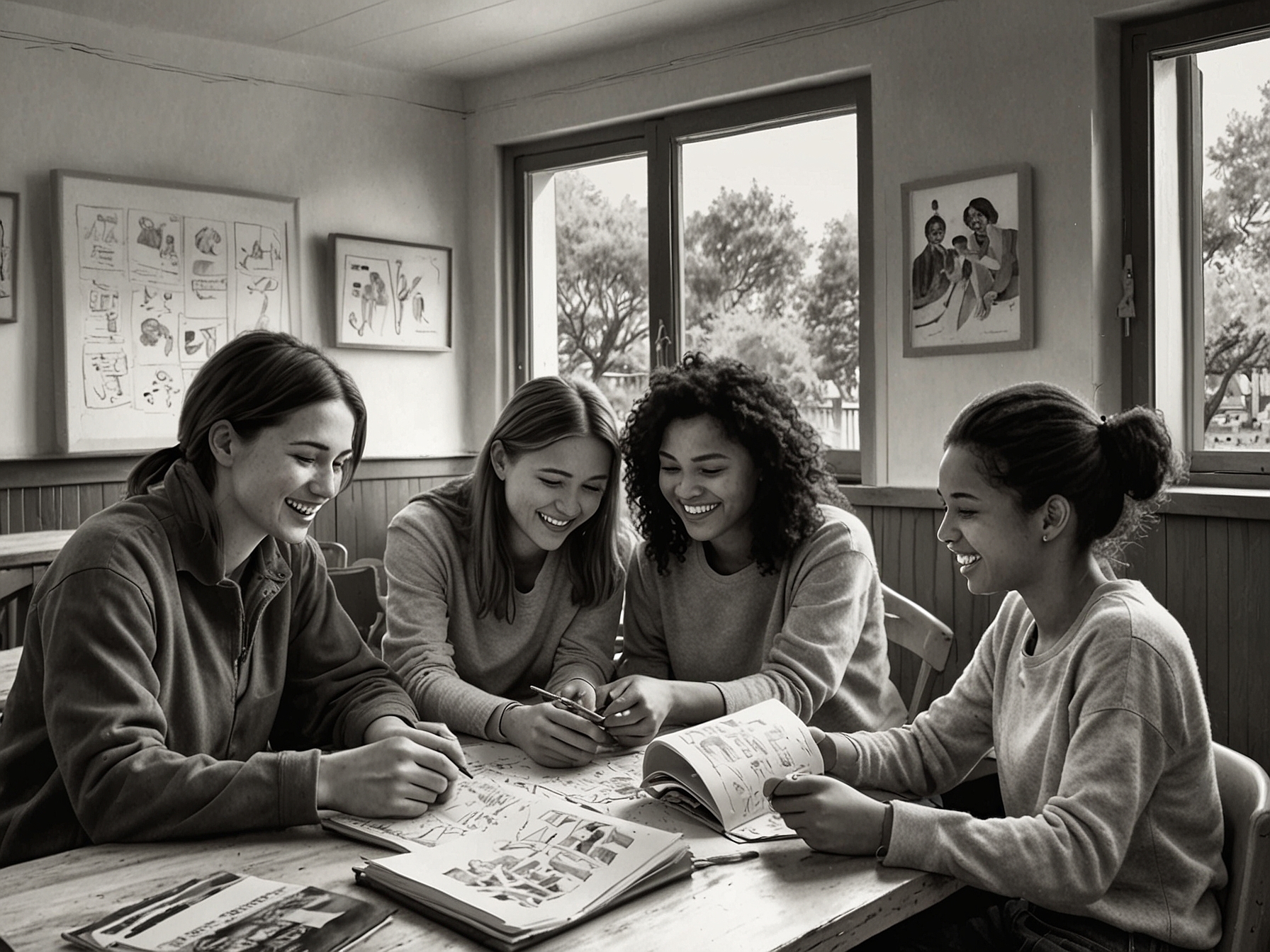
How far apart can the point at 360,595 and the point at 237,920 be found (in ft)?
6.49

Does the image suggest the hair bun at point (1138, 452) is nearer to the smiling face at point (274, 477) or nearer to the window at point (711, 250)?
the smiling face at point (274, 477)

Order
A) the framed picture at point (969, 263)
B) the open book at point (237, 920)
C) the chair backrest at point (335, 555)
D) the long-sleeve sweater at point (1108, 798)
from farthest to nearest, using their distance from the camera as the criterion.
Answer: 1. the chair backrest at point (335, 555)
2. the framed picture at point (969, 263)
3. the long-sleeve sweater at point (1108, 798)
4. the open book at point (237, 920)

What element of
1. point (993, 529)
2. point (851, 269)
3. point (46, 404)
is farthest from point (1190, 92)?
point (46, 404)

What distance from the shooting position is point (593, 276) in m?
4.81

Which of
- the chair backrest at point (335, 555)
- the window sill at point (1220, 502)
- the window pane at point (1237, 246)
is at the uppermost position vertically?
the window pane at point (1237, 246)

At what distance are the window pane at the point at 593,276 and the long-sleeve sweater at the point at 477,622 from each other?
2.45 m

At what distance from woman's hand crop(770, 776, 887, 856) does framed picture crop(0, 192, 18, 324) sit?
3416 mm

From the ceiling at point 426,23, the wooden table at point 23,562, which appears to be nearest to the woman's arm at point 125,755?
the wooden table at point 23,562

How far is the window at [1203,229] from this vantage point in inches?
119

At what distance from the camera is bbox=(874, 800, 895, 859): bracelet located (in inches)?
50.4

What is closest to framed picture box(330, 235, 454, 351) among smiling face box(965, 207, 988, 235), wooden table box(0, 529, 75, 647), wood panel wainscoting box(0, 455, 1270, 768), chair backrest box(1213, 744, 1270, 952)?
wood panel wainscoting box(0, 455, 1270, 768)

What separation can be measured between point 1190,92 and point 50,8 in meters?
3.55

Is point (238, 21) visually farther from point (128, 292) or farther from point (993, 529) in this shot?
point (993, 529)

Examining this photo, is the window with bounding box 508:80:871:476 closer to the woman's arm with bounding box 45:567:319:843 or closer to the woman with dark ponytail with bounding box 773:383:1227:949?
the woman with dark ponytail with bounding box 773:383:1227:949
